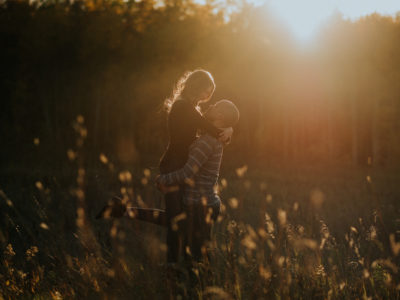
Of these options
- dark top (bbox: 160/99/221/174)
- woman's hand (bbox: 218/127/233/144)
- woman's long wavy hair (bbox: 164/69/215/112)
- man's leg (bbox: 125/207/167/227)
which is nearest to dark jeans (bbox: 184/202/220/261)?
man's leg (bbox: 125/207/167/227)

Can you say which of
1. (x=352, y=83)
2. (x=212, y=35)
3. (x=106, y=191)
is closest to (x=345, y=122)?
(x=352, y=83)

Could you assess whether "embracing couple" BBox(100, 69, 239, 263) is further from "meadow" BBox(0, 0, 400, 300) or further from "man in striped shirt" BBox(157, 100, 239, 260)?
"meadow" BBox(0, 0, 400, 300)

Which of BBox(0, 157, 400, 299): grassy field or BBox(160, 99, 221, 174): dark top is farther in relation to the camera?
BBox(160, 99, 221, 174): dark top

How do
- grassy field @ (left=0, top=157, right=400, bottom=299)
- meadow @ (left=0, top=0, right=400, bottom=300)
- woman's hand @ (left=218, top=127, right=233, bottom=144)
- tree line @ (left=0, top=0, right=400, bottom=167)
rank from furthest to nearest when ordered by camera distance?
tree line @ (left=0, top=0, right=400, bottom=167) → meadow @ (left=0, top=0, right=400, bottom=300) → woman's hand @ (left=218, top=127, right=233, bottom=144) → grassy field @ (left=0, top=157, right=400, bottom=299)

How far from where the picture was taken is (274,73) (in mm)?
20922

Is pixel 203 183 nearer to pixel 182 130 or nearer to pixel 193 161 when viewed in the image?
pixel 193 161

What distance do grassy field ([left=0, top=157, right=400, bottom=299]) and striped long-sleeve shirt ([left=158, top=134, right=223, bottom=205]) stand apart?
0.84 feet

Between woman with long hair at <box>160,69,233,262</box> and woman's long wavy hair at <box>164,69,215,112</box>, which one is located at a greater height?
woman's long wavy hair at <box>164,69,215,112</box>

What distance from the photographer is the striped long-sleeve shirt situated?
12.6ft

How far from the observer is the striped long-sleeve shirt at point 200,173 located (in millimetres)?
3848

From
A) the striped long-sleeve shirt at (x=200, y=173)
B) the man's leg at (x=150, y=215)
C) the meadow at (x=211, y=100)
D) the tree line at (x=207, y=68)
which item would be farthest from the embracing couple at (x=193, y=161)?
the tree line at (x=207, y=68)

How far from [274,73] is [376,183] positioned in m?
8.91

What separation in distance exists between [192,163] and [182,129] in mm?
301

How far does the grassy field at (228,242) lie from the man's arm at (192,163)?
24cm
